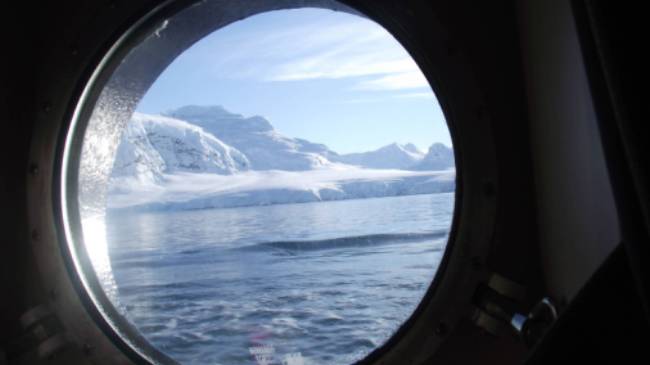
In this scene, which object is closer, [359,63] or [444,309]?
[444,309]

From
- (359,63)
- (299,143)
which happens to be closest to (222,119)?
(299,143)

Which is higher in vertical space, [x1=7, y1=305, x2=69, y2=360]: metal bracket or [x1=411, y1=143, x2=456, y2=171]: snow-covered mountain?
[x1=411, y1=143, x2=456, y2=171]: snow-covered mountain

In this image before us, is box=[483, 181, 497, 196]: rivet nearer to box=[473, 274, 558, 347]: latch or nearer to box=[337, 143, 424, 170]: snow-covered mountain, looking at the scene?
box=[473, 274, 558, 347]: latch

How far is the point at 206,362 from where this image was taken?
1.21m

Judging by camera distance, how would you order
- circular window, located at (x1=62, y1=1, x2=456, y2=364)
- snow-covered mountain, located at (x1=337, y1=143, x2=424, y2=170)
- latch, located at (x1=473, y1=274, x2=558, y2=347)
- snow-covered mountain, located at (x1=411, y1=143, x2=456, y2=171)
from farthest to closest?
snow-covered mountain, located at (x1=337, y1=143, x2=424, y2=170) < circular window, located at (x1=62, y1=1, x2=456, y2=364) < snow-covered mountain, located at (x1=411, y1=143, x2=456, y2=171) < latch, located at (x1=473, y1=274, x2=558, y2=347)

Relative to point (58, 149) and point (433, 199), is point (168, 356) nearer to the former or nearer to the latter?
point (58, 149)

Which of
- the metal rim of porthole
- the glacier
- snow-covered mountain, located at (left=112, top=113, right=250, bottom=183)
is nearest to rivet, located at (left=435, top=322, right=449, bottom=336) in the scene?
the metal rim of porthole

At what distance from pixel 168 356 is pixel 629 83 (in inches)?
37.1

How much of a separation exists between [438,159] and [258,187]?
0.83 metres

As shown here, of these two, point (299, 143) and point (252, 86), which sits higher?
point (252, 86)

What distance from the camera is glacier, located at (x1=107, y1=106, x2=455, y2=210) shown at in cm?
147

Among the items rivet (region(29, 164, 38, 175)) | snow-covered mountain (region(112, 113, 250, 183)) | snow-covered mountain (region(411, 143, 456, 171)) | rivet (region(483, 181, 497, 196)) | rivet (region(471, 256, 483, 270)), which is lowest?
rivet (region(471, 256, 483, 270))

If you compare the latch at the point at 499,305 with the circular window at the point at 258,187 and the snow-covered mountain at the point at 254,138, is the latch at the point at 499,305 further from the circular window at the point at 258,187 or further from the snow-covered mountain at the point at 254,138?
the snow-covered mountain at the point at 254,138

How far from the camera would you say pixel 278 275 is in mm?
1646
